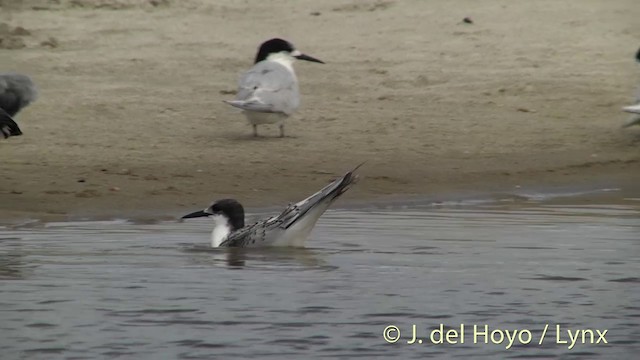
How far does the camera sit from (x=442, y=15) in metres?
18.5

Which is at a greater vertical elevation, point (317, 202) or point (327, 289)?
point (317, 202)

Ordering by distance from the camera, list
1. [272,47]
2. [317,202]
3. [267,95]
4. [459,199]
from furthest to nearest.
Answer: [272,47] → [267,95] → [459,199] → [317,202]

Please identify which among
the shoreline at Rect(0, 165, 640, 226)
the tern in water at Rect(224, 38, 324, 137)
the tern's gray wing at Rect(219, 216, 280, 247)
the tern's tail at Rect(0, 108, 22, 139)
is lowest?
the shoreline at Rect(0, 165, 640, 226)

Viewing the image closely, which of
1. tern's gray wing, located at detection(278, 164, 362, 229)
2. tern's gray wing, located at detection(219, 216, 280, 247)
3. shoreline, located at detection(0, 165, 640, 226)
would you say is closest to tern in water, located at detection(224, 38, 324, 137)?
shoreline, located at detection(0, 165, 640, 226)

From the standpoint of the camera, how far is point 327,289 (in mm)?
9281

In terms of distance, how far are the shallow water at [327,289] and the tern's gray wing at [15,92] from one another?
7.38ft

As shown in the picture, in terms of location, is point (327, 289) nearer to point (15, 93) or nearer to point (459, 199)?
point (459, 199)

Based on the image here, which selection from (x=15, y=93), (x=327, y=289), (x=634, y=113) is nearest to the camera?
(x=327, y=289)

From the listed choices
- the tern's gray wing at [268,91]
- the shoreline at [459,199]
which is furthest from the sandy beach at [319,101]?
the tern's gray wing at [268,91]

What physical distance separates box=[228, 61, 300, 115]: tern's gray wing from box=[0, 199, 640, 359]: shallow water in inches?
94.8

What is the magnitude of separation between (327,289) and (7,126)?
375 cm

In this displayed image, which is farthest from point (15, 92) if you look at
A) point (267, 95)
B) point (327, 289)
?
point (327, 289)

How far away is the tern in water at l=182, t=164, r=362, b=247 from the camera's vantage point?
10312 mm

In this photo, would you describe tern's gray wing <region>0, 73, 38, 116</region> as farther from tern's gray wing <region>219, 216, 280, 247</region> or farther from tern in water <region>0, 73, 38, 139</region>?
tern's gray wing <region>219, 216, 280, 247</region>
